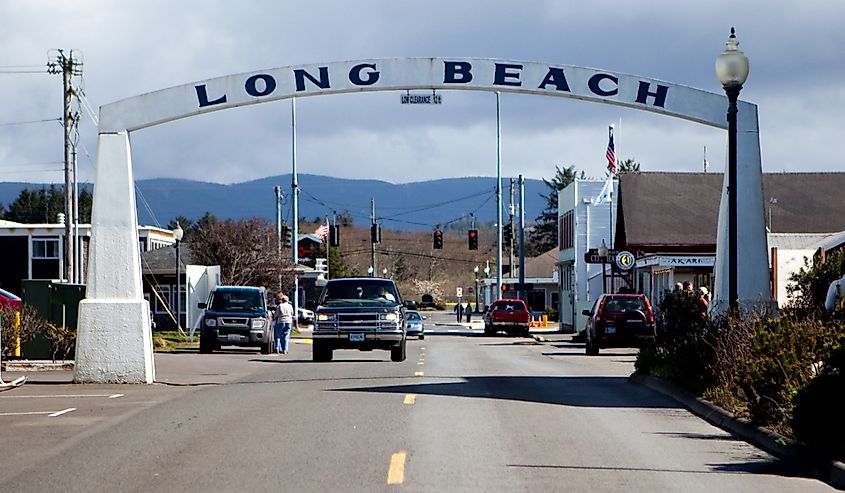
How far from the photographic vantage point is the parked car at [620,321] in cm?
3506

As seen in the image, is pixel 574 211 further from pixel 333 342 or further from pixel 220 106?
pixel 220 106

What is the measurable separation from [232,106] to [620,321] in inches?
641

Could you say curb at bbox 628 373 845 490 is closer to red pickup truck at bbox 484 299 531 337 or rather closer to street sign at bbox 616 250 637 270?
street sign at bbox 616 250 637 270

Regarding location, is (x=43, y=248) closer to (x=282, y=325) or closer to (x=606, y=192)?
(x=606, y=192)

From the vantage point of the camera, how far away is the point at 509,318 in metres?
59.5

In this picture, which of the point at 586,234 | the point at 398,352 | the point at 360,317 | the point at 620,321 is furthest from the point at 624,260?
the point at 586,234

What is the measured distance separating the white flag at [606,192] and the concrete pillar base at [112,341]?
142 ft

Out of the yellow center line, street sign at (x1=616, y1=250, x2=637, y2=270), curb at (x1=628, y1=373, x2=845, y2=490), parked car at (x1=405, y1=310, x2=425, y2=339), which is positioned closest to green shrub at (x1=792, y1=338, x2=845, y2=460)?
curb at (x1=628, y1=373, x2=845, y2=490)

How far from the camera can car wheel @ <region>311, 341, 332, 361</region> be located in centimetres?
2961

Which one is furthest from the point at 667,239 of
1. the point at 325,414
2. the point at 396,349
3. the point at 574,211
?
the point at 325,414

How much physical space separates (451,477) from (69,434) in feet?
18.4

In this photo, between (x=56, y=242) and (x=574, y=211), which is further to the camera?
(x=56, y=242)

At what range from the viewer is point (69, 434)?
574 inches

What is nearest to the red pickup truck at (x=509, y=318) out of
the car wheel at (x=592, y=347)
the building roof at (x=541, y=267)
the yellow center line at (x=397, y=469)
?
the car wheel at (x=592, y=347)
